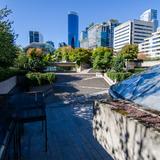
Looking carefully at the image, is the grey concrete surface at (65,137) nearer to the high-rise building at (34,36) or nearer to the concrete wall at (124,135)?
the concrete wall at (124,135)

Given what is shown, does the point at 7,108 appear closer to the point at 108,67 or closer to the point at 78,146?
→ the point at 78,146

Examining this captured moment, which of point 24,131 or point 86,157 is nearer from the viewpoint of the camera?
point 86,157

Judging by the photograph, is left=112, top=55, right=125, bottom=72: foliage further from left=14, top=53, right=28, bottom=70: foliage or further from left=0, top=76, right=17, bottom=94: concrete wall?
left=0, top=76, right=17, bottom=94: concrete wall

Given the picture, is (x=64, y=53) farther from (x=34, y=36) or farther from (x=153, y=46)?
(x=34, y=36)

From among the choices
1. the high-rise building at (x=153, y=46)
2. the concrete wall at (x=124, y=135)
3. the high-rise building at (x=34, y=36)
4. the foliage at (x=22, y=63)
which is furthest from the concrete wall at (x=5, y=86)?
the high-rise building at (x=34, y=36)

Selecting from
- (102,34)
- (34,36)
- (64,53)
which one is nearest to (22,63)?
(64,53)

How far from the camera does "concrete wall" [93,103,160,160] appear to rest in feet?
9.77

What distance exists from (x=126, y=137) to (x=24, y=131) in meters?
6.32

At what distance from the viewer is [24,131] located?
30.2 feet

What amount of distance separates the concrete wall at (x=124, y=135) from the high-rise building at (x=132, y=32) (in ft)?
370

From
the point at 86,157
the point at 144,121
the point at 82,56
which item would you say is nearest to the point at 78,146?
the point at 86,157

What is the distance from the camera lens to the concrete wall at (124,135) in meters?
2.98

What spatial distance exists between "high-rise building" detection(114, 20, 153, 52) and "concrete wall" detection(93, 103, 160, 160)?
113 metres

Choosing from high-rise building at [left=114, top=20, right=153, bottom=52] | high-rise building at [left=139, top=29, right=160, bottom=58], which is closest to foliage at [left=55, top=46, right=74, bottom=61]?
high-rise building at [left=139, top=29, right=160, bottom=58]
